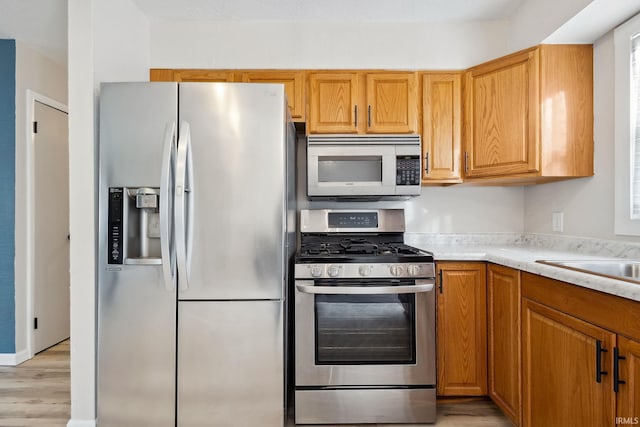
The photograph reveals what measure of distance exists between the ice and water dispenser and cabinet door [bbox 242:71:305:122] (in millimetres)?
1104

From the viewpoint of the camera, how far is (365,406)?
1910 millimetres

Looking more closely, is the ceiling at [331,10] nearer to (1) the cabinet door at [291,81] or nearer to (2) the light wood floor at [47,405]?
Result: (1) the cabinet door at [291,81]

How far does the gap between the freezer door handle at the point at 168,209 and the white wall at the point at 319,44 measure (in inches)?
42.4

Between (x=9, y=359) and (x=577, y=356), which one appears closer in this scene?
(x=577, y=356)

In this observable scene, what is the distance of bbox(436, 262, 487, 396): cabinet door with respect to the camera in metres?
2.05

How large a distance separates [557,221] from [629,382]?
144 centimetres

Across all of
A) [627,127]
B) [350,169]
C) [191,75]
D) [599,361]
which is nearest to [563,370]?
[599,361]

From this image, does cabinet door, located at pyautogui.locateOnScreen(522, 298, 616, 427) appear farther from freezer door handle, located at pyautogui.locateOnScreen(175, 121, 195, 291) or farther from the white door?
the white door

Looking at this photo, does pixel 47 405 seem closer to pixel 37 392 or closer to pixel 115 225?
pixel 37 392

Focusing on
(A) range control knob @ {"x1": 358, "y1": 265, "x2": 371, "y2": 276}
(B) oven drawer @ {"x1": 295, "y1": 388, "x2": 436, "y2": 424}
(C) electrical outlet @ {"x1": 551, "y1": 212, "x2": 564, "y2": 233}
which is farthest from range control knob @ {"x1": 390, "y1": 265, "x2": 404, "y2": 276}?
(C) electrical outlet @ {"x1": 551, "y1": 212, "x2": 564, "y2": 233}

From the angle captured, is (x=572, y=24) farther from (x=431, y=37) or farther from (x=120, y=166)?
(x=120, y=166)

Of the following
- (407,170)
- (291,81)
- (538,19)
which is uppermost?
(538,19)

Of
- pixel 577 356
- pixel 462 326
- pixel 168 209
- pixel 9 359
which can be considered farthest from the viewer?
pixel 9 359

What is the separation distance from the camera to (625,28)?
1831 millimetres
